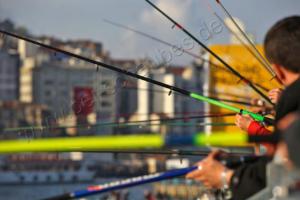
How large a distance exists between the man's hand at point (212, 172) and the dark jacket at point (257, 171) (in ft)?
0.13

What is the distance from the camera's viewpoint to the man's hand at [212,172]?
3.67 meters

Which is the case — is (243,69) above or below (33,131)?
above

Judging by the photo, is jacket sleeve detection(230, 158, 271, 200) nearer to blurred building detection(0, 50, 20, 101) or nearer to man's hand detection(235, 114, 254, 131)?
man's hand detection(235, 114, 254, 131)

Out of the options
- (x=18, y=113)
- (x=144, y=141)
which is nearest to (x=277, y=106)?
(x=144, y=141)

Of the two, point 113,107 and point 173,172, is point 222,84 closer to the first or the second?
point 173,172

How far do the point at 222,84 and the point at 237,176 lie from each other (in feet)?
79.5

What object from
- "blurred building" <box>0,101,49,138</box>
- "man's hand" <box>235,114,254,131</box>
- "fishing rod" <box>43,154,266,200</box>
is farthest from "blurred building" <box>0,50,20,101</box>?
"fishing rod" <box>43,154,266,200</box>

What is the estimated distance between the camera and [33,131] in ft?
27.0

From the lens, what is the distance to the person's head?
3594 millimetres

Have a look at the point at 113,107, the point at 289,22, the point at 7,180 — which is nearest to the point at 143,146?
the point at 289,22

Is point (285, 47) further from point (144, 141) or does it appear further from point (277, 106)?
point (144, 141)

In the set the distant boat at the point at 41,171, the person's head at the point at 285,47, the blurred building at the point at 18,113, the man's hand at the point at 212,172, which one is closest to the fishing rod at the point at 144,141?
the man's hand at the point at 212,172

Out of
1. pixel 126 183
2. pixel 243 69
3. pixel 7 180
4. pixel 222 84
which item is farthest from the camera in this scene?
pixel 7 180

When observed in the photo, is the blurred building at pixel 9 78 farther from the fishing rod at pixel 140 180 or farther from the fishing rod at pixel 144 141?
the fishing rod at pixel 144 141
